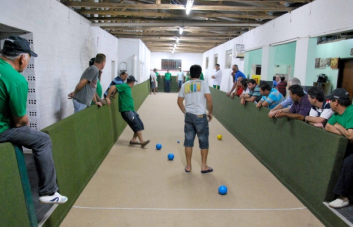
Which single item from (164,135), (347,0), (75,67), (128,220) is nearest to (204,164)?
(128,220)

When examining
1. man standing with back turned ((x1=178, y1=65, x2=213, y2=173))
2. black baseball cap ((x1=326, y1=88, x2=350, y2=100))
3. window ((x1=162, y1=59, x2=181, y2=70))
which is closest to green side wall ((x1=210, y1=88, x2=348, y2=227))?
black baseball cap ((x1=326, y1=88, x2=350, y2=100))

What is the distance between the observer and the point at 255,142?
6.27 m

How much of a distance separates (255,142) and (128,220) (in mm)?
3646

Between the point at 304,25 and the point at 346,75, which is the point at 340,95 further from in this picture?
the point at 346,75

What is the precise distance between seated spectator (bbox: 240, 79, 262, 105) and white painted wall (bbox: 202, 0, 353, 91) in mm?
1842

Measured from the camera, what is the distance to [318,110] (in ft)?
14.8

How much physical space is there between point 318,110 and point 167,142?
3698 millimetres

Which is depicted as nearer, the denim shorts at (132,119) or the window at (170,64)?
the denim shorts at (132,119)

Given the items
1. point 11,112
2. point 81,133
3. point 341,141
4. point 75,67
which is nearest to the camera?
point 11,112

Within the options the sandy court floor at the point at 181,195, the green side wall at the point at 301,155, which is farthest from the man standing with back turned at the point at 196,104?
the green side wall at the point at 301,155

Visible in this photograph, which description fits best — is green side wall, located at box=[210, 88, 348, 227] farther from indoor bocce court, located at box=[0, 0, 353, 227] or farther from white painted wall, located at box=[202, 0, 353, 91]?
white painted wall, located at box=[202, 0, 353, 91]

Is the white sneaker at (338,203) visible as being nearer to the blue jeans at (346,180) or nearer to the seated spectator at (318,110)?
the blue jeans at (346,180)

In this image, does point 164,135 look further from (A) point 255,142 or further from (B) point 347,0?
(B) point 347,0

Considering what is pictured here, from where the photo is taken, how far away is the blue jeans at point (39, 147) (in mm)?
2598
